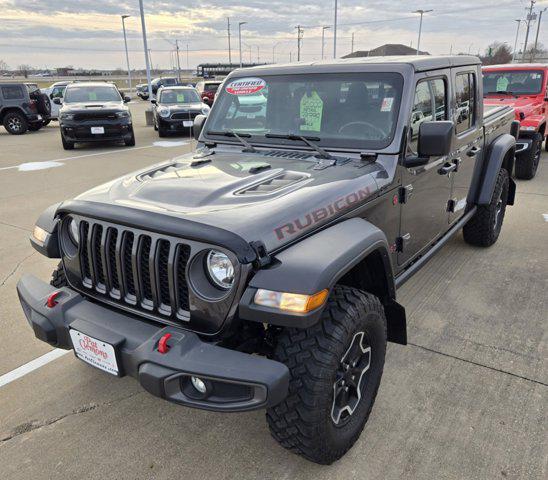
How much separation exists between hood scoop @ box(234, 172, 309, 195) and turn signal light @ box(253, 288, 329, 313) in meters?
0.69

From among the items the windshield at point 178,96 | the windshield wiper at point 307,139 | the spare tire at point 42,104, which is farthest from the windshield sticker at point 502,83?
the spare tire at point 42,104

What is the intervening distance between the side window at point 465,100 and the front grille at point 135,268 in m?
2.68

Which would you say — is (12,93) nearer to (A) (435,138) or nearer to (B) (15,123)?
(B) (15,123)

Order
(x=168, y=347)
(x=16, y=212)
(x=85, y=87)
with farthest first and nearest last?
(x=85, y=87), (x=16, y=212), (x=168, y=347)

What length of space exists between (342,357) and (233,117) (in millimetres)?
2109

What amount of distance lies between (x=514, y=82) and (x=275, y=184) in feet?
26.6

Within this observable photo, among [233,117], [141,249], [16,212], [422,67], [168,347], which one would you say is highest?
[422,67]

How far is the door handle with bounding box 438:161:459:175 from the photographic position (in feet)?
11.4

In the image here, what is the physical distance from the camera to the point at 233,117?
3.55 metres

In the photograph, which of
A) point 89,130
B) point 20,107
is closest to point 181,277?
point 89,130

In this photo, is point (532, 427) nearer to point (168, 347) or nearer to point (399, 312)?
point (399, 312)

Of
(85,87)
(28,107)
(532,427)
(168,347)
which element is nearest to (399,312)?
(532,427)

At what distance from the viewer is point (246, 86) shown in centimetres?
353

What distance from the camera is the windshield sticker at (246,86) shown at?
346 centimetres
